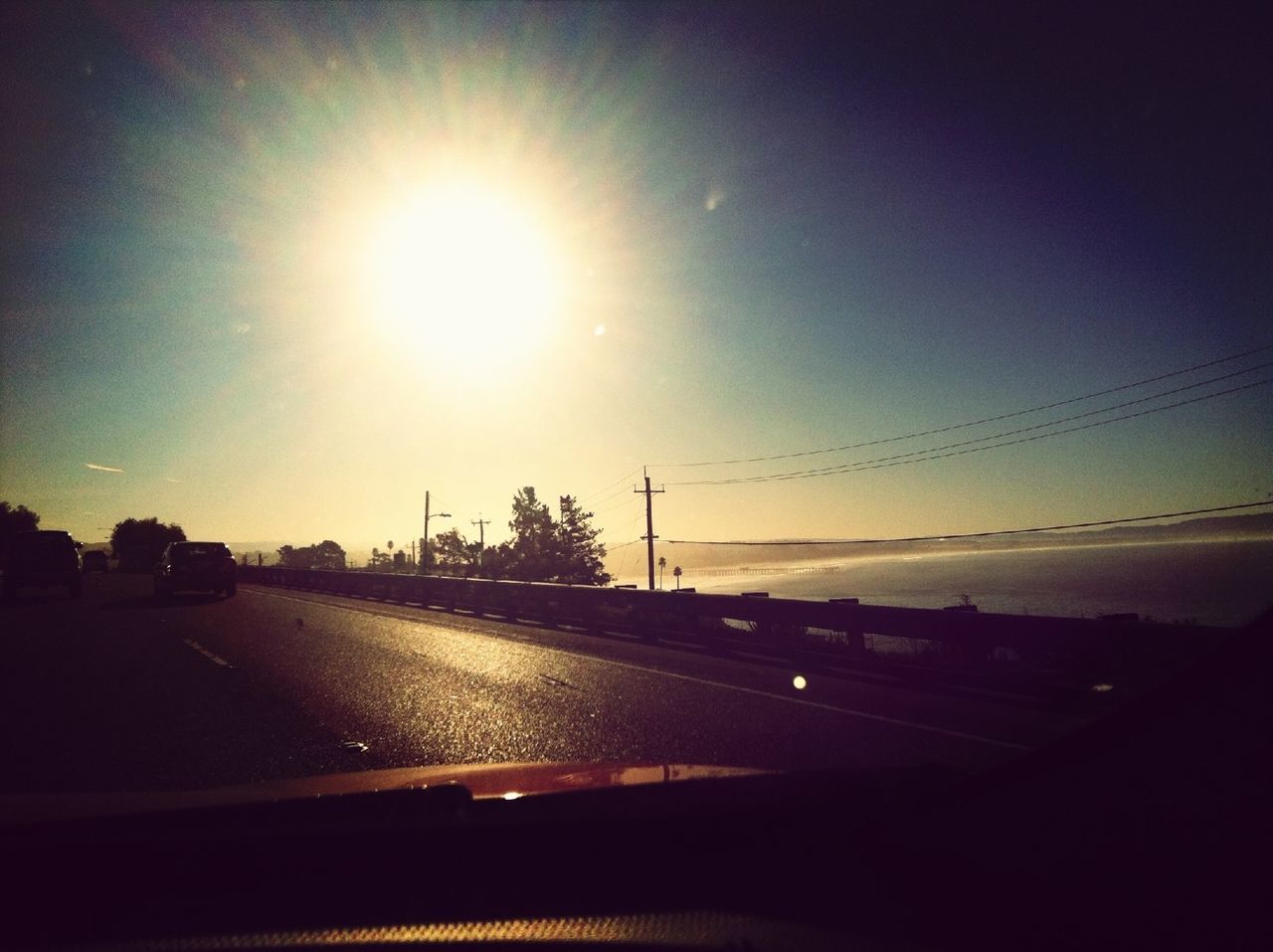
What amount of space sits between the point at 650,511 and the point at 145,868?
4614cm

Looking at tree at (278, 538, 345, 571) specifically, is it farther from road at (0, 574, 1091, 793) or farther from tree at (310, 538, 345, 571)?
road at (0, 574, 1091, 793)

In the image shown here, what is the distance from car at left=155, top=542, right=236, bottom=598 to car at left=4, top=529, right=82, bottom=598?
2.85 m

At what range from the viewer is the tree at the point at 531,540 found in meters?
95.8

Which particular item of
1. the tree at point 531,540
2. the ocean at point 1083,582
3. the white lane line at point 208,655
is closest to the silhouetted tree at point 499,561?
the tree at point 531,540

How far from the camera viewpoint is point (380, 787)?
8.50 feet

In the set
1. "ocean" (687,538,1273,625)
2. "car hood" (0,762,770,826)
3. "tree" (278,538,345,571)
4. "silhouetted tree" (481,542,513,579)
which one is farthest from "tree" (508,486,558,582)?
"car hood" (0,762,770,826)

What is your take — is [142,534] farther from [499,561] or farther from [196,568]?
[196,568]

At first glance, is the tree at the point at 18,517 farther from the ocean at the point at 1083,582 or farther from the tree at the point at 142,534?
the ocean at the point at 1083,582

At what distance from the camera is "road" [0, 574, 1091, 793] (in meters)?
5.18

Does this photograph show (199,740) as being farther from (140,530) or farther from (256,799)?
(140,530)

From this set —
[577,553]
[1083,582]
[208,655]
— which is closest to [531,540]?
[577,553]

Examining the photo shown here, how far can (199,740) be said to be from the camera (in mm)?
5812

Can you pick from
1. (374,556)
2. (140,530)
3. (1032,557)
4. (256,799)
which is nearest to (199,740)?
(256,799)

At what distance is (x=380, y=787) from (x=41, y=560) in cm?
2787
